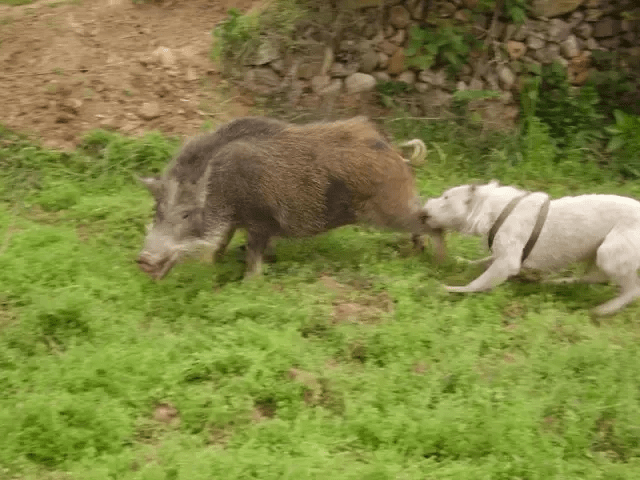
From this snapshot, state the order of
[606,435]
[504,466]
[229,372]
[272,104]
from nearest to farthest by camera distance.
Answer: [504,466]
[606,435]
[229,372]
[272,104]

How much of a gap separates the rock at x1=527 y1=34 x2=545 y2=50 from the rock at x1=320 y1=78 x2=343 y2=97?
188 cm

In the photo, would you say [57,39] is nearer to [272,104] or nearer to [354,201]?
[272,104]

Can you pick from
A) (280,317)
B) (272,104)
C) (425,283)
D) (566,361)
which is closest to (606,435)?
(566,361)

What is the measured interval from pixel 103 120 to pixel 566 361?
4.36 metres

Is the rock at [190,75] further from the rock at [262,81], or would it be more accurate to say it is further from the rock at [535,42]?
the rock at [535,42]

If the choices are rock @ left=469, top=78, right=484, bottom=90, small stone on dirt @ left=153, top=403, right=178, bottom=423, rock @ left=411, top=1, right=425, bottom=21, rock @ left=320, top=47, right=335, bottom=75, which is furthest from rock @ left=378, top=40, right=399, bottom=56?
small stone on dirt @ left=153, top=403, right=178, bottom=423

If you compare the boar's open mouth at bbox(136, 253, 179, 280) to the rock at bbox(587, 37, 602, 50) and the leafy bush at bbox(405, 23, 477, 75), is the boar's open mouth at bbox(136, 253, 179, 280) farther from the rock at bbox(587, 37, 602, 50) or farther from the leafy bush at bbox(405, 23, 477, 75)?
the rock at bbox(587, 37, 602, 50)

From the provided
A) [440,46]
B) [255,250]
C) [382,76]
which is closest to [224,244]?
[255,250]

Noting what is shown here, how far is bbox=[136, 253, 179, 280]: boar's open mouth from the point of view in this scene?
4719 mm

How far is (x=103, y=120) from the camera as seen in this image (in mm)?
6547

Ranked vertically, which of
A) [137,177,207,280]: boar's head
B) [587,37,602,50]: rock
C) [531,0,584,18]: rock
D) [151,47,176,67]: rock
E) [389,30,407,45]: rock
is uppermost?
[531,0,584,18]: rock

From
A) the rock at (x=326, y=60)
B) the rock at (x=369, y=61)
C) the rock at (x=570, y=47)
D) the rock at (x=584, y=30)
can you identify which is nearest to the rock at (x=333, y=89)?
the rock at (x=326, y=60)

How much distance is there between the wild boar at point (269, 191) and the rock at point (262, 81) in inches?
84.7

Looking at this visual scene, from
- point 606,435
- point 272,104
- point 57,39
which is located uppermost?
point 57,39
